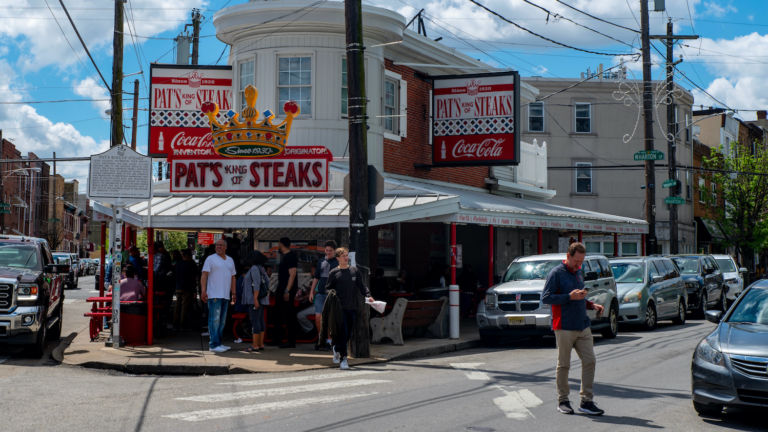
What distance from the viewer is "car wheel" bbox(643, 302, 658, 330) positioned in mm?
19094

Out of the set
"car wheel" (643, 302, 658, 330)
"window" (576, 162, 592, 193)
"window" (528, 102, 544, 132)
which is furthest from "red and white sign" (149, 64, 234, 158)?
"window" (576, 162, 592, 193)

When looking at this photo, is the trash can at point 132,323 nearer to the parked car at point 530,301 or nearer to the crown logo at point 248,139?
the crown logo at point 248,139

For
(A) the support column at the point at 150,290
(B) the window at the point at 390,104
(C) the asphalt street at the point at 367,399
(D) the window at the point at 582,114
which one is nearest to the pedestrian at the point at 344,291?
(C) the asphalt street at the point at 367,399

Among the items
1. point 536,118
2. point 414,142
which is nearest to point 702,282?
point 414,142

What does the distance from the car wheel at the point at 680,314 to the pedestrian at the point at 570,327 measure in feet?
43.0

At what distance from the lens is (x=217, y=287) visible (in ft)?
44.9

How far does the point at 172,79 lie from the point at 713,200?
30265 millimetres

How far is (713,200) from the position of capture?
136ft

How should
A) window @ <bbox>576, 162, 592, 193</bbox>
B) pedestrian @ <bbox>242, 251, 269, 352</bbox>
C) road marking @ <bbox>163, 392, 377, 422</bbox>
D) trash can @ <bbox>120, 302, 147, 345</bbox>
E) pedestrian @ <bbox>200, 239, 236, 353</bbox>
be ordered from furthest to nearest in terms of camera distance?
window @ <bbox>576, 162, 592, 193</bbox>, trash can @ <bbox>120, 302, 147, 345</bbox>, pedestrian @ <bbox>242, 251, 269, 352</bbox>, pedestrian @ <bbox>200, 239, 236, 353</bbox>, road marking @ <bbox>163, 392, 377, 422</bbox>

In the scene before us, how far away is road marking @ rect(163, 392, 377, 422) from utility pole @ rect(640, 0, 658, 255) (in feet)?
62.7

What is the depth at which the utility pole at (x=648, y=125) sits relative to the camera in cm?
2645

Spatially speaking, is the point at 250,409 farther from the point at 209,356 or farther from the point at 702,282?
the point at 702,282

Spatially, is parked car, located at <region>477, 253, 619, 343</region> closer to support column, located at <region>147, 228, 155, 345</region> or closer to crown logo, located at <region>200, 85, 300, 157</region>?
crown logo, located at <region>200, 85, 300, 157</region>

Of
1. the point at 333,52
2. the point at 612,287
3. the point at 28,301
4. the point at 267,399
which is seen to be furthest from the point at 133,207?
the point at 612,287
